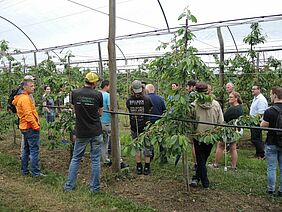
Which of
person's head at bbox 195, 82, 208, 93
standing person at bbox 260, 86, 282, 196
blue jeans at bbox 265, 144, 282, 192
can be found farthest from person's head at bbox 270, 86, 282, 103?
person's head at bbox 195, 82, 208, 93

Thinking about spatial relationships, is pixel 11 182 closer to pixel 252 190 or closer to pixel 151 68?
pixel 151 68

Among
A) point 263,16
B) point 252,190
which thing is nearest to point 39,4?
point 263,16

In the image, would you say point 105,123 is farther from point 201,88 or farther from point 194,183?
point 201,88

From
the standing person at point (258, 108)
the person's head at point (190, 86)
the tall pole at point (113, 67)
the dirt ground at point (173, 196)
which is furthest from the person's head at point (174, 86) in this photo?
the standing person at point (258, 108)

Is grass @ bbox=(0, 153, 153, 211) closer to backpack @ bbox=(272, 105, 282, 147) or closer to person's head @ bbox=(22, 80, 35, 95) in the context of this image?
person's head @ bbox=(22, 80, 35, 95)

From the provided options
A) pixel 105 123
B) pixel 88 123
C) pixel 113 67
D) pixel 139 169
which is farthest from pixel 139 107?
pixel 88 123

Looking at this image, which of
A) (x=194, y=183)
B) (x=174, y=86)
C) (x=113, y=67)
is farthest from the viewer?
(x=113, y=67)

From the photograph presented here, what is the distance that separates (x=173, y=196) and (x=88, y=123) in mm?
1631

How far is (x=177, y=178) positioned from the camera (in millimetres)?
6031

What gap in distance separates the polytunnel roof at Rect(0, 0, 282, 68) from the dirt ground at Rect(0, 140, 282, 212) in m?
3.42

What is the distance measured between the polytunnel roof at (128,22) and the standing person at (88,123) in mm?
2840

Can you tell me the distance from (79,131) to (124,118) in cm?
822

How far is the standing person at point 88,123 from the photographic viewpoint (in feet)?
17.4

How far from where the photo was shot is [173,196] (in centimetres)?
518
